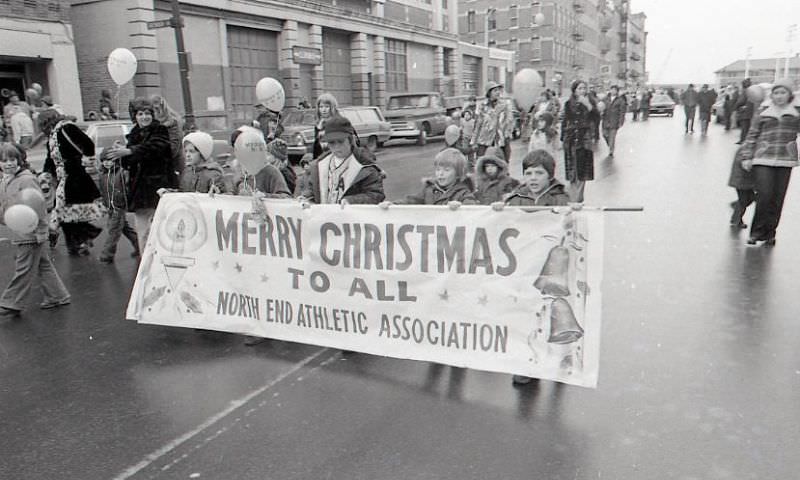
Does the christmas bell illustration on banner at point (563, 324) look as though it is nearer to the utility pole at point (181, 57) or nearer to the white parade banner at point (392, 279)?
the white parade banner at point (392, 279)

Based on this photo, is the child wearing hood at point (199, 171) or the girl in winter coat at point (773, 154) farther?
the girl in winter coat at point (773, 154)

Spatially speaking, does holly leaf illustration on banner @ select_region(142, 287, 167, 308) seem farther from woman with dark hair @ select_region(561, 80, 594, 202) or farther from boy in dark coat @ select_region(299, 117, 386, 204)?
woman with dark hair @ select_region(561, 80, 594, 202)

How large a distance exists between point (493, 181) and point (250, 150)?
2.09 meters

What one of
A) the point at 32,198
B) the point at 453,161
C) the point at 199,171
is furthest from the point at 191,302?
the point at 453,161

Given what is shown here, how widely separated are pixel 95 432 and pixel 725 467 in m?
3.33

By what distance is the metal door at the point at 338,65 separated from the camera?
1235 inches

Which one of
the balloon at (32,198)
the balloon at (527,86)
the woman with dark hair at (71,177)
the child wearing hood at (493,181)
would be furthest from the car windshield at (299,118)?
the child wearing hood at (493,181)

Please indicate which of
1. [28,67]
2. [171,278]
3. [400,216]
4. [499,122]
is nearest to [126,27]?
[28,67]

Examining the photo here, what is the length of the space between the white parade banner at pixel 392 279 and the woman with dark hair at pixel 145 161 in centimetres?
170

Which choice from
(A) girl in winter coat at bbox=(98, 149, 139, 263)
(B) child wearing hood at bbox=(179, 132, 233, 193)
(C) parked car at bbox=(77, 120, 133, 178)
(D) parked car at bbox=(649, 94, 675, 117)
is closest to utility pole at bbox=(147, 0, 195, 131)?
(C) parked car at bbox=(77, 120, 133, 178)

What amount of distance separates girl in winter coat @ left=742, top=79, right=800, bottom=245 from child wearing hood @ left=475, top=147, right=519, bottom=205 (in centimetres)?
346

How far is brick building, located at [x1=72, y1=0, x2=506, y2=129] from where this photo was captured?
2112 centimetres

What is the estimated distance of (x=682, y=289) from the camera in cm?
578

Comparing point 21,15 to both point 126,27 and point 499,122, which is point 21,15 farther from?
point 499,122
